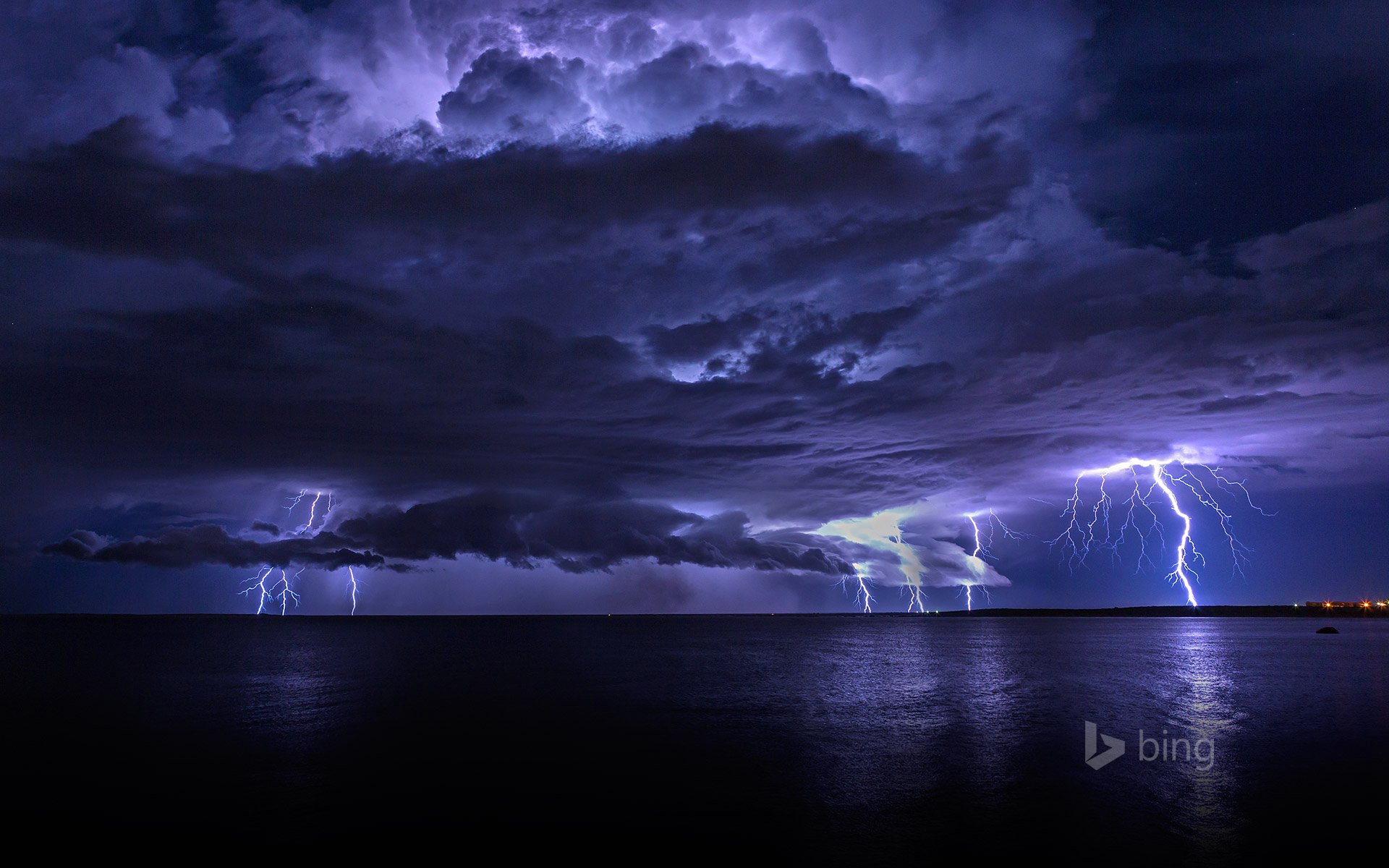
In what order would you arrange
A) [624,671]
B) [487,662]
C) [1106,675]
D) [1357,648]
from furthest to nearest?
[1357,648], [487,662], [624,671], [1106,675]

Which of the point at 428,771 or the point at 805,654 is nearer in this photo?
the point at 428,771

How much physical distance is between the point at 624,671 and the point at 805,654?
33.4 metres

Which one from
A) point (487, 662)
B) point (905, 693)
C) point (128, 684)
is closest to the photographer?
point (905, 693)

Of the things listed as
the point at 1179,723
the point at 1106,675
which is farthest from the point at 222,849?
the point at 1106,675

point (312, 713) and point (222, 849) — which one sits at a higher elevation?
point (222, 849)

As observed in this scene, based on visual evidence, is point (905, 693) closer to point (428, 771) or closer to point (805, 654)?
point (428, 771)

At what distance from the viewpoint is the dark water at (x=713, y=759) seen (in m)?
20.6

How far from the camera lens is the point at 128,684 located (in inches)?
2301

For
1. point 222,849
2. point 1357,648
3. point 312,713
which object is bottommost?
point 1357,648

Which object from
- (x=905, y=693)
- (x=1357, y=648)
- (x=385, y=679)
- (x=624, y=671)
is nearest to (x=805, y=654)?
(x=624, y=671)

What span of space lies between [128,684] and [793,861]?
62.0m

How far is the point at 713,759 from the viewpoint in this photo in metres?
29.1

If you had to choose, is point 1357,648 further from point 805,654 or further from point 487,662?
point 487,662

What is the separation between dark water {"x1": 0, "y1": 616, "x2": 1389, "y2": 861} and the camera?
20.6 m
